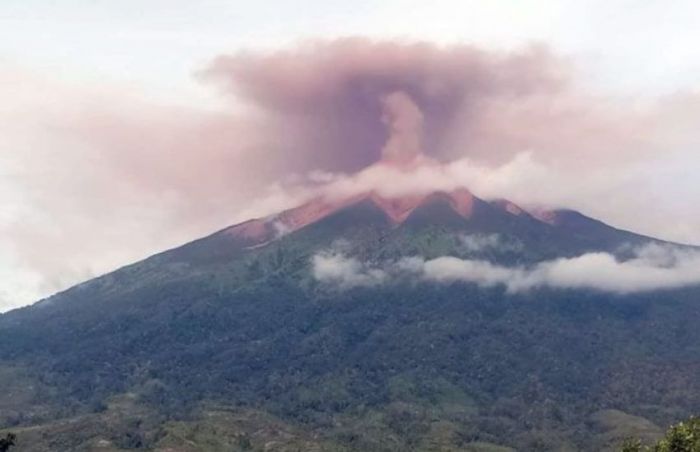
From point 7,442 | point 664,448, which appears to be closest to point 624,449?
point 664,448

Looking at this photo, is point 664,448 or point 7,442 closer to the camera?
point 664,448

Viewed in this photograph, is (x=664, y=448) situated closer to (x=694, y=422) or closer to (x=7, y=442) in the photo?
(x=694, y=422)

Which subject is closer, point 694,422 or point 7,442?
point 694,422

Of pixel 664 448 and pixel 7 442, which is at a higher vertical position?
pixel 7 442

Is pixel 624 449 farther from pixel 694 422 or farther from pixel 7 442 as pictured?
pixel 7 442

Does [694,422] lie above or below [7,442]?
below

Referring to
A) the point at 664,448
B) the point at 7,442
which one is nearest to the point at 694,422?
the point at 664,448
